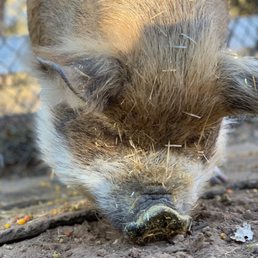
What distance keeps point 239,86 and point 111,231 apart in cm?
86

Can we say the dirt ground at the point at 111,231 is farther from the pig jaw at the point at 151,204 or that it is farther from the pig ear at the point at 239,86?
the pig ear at the point at 239,86

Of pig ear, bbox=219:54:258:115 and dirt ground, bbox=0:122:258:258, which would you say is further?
pig ear, bbox=219:54:258:115

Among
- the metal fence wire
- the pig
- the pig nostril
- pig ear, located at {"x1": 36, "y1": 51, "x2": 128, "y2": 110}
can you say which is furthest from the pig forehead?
the metal fence wire

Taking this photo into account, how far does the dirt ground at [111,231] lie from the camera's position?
8.13ft

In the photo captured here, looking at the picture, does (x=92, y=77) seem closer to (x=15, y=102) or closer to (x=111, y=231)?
(x=111, y=231)

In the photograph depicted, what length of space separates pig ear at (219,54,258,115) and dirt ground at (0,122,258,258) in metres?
0.53

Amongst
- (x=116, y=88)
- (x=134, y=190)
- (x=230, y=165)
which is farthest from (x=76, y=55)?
(x=230, y=165)

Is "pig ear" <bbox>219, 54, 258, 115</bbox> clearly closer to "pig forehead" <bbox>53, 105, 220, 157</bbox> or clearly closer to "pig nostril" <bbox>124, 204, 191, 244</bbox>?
"pig forehead" <bbox>53, 105, 220, 157</bbox>

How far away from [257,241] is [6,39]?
3.34 meters

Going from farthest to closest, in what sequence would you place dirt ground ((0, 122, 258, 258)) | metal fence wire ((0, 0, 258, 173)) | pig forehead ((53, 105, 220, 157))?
metal fence wire ((0, 0, 258, 173)) < pig forehead ((53, 105, 220, 157)) < dirt ground ((0, 122, 258, 258))

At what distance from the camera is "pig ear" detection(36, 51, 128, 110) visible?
2.41m

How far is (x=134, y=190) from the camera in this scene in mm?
2521

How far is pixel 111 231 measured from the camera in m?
2.85

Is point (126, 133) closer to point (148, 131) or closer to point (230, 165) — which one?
point (148, 131)
